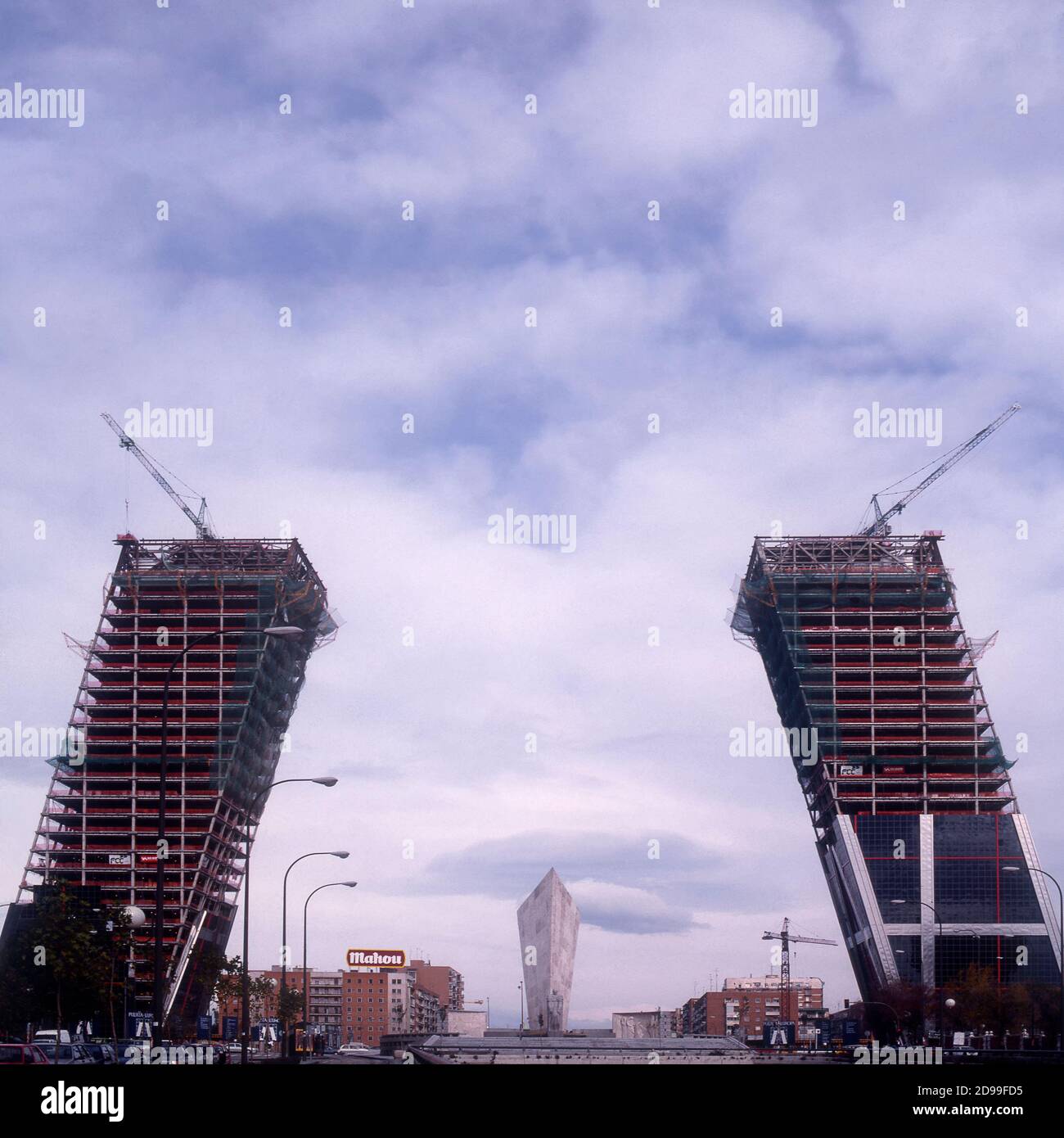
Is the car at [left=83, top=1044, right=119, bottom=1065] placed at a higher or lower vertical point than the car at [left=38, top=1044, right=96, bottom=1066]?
lower

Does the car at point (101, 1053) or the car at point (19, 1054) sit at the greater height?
the car at point (19, 1054)

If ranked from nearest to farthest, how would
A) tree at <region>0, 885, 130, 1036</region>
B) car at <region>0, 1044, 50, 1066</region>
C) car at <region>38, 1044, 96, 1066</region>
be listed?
car at <region>0, 1044, 50, 1066</region>, car at <region>38, 1044, 96, 1066</region>, tree at <region>0, 885, 130, 1036</region>

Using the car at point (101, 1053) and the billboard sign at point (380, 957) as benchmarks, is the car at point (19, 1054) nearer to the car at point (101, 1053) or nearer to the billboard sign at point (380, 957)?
the car at point (101, 1053)

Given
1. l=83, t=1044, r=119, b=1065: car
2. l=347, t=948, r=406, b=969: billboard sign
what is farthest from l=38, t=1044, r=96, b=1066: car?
l=347, t=948, r=406, b=969: billboard sign

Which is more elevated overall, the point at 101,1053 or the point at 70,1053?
the point at 70,1053

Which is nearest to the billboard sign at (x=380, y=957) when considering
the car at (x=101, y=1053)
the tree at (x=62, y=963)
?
the tree at (x=62, y=963)

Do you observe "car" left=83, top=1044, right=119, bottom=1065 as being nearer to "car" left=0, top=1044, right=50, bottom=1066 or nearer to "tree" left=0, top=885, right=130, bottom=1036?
"car" left=0, top=1044, right=50, bottom=1066

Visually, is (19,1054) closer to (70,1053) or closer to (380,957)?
(70,1053)

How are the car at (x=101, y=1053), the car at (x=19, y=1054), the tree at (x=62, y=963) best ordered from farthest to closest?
the tree at (x=62, y=963), the car at (x=101, y=1053), the car at (x=19, y=1054)

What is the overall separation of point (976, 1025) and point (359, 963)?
8433 centimetres

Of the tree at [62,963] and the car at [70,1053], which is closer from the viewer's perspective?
the car at [70,1053]

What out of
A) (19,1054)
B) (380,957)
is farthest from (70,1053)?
(380,957)

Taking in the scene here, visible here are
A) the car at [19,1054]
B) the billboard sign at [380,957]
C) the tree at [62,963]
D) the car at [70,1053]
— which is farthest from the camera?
the billboard sign at [380,957]

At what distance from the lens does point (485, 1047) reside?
78.6 m
